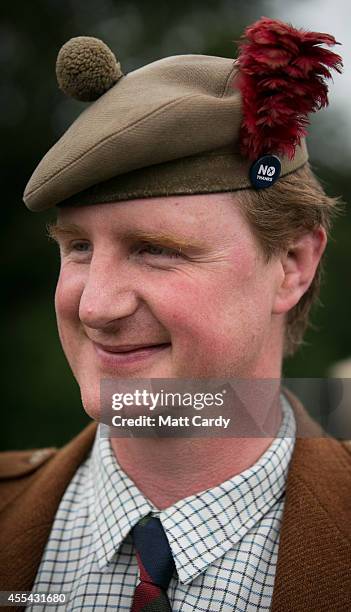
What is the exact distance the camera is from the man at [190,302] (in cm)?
212

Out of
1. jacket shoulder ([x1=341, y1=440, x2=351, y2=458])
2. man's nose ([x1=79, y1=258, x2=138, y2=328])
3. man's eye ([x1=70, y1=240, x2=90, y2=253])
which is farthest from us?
jacket shoulder ([x1=341, y1=440, x2=351, y2=458])

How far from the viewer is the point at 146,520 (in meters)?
2.32

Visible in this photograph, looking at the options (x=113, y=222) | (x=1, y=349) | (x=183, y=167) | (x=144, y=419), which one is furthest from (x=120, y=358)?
(x=1, y=349)

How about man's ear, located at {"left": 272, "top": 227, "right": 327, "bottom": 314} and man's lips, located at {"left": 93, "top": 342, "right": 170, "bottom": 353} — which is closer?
man's lips, located at {"left": 93, "top": 342, "right": 170, "bottom": 353}

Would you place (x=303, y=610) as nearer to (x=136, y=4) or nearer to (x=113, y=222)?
(x=113, y=222)

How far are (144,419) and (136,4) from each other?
15.4ft

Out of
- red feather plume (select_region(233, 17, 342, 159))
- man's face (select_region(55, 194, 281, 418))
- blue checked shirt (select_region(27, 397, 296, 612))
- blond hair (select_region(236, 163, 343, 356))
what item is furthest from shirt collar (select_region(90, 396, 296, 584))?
red feather plume (select_region(233, 17, 342, 159))

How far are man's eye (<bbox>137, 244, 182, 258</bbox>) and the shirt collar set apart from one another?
27.9 inches

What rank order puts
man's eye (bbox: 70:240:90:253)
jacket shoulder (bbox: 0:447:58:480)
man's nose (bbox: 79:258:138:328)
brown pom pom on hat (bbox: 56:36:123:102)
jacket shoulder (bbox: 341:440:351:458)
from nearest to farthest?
man's nose (bbox: 79:258:138:328) < brown pom pom on hat (bbox: 56:36:123:102) < man's eye (bbox: 70:240:90:253) < jacket shoulder (bbox: 341:440:351:458) < jacket shoulder (bbox: 0:447:58:480)

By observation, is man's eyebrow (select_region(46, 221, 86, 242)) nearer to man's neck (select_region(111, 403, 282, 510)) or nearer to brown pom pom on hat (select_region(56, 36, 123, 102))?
brown pom pom on hat (select_region(56, 36, 123, 102))

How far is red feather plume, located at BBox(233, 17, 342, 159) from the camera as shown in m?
2.12

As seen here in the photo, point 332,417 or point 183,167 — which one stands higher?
point 183,167

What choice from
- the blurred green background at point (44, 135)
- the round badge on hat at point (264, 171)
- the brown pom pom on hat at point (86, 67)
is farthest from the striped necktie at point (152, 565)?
the blurred green background at point (44, 135)

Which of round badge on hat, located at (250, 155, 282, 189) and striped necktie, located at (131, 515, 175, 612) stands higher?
round badge on hat, located at (250, 155, 282, 189)
